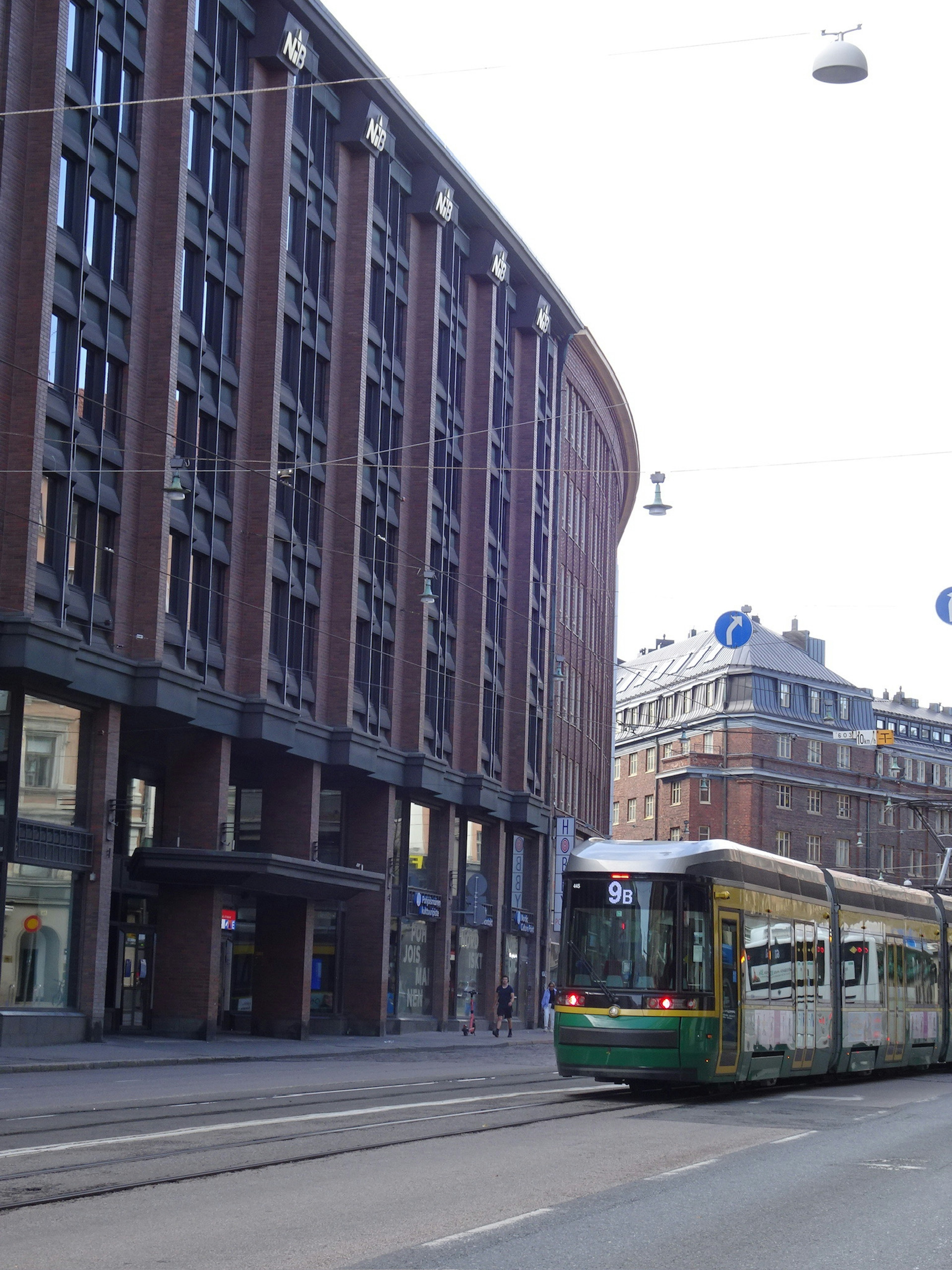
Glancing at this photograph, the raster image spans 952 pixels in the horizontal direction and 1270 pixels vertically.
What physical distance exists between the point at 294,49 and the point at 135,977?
21314 mm

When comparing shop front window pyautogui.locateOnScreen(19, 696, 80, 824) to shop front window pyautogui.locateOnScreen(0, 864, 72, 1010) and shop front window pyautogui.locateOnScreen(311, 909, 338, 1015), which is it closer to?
shop front window pyautogui.locateOnScreen(0, 864, 72, 1010)

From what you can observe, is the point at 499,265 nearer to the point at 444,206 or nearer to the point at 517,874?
the point at 444,206

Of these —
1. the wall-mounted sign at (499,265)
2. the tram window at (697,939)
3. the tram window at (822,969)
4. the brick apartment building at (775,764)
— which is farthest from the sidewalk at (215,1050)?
the brick apartment building at (775,764)

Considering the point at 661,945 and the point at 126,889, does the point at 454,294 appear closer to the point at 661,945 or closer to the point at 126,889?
the point at 126,889

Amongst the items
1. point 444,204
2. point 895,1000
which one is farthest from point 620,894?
point 444,204

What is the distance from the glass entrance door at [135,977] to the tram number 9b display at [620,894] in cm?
1879

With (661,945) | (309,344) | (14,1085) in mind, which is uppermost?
(309,344)

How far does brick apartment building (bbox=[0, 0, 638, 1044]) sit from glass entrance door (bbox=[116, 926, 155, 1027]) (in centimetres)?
9

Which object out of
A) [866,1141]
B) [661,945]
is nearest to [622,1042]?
[661,945]

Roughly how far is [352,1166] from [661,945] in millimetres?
8319

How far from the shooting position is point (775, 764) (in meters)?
99.1

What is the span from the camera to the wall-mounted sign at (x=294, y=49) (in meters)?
39.4

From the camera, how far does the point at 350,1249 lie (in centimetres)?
873

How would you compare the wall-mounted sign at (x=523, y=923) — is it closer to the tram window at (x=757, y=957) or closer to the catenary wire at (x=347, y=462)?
the catenary wire at (x=347, y=462)
